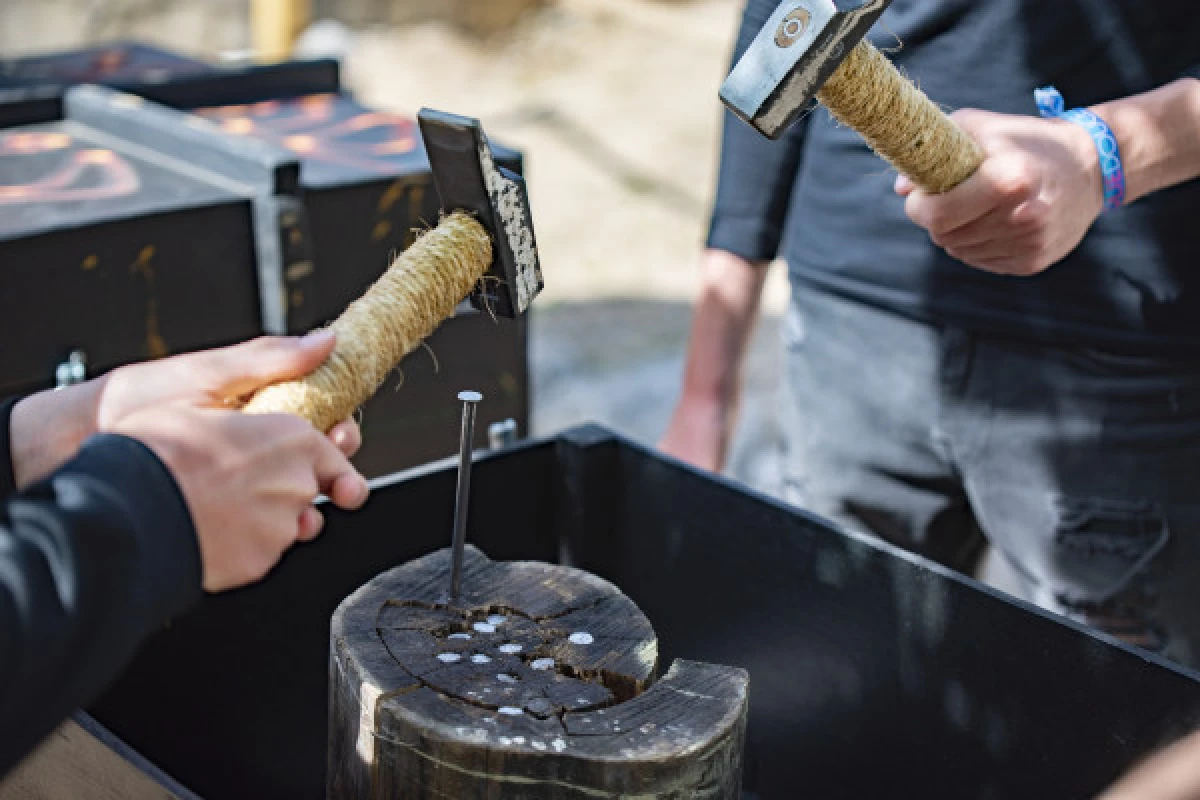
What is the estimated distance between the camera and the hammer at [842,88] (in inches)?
44.2

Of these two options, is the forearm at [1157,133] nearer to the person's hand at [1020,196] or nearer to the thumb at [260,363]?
the person's hand at [1020,196]

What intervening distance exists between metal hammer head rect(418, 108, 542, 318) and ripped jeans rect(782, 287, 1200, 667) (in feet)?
1.96

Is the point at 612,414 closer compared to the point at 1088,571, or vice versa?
the point at 1088,571

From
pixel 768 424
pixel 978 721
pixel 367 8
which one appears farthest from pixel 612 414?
pixel 367 8

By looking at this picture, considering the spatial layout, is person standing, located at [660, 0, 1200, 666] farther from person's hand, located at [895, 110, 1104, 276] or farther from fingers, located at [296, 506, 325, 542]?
fingers, located at [296, 506, 325, 542]

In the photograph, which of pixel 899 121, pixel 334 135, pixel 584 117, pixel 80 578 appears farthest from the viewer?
pixel 584 117

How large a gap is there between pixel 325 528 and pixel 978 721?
2.35ft

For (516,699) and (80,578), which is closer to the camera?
(80,578)

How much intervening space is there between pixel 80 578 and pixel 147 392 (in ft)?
0.76

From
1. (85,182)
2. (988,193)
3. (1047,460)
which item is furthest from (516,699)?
(85,182)

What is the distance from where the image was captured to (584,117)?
6.80 metres

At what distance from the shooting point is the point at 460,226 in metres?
1.19

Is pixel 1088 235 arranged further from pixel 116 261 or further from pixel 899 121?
pixel 116 261

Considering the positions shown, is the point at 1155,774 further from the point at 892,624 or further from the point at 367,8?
the point at 367,8
